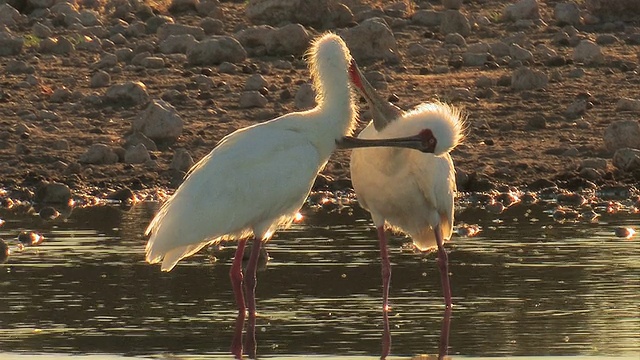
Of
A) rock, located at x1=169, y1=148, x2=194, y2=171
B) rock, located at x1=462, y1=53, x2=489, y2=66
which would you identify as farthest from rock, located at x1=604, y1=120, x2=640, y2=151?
rock, located at x1=169, y1=148, x2=194, y2=171

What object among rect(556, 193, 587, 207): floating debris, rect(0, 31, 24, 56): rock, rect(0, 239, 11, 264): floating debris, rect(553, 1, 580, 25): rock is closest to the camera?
rect(0, 239, 11, 264): floating debris

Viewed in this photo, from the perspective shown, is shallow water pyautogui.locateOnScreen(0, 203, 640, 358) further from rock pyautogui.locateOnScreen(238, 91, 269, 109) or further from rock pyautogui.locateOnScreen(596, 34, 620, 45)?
rock pyautogui.locateOnScreen(596, 34, 620, 45)

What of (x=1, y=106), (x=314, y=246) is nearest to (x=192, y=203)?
(x=314, y=246)

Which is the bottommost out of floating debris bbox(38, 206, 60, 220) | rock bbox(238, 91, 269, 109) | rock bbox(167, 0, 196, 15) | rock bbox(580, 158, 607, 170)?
rock bbox(167, 0, 196, 15)

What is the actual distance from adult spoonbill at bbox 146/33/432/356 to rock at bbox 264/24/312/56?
798 cm

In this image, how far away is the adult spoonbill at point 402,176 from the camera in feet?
36.9

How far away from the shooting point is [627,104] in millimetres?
16922

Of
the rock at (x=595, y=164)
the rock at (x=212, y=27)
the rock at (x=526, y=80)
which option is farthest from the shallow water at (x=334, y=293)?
the rock at (x=212, y=27)

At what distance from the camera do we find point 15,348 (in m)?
9.00

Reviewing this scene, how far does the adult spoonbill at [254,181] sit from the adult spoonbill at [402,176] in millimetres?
435

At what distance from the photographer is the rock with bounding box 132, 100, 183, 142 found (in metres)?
16.1

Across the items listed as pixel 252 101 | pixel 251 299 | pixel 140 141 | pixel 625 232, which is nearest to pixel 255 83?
pixel 252 101

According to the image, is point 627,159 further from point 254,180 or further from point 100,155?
point 254,180

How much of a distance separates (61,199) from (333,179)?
247cm
